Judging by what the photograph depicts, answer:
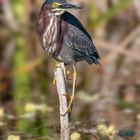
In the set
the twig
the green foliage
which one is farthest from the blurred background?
the twig

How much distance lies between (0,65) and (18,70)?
0.34 m

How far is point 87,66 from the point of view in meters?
4.93

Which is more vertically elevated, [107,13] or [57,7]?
[107,13]

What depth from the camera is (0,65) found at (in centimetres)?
502

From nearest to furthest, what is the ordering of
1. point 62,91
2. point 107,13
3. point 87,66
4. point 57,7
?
point 57,7 < point 62,91 < point 107,13 < point 87,66

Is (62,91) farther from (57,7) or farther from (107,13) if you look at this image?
(107,13)

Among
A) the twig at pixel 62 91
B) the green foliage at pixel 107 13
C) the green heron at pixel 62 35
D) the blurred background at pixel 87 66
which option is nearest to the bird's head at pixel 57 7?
the green heron at pixel 62 35

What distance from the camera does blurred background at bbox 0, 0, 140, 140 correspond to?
420 centimetres

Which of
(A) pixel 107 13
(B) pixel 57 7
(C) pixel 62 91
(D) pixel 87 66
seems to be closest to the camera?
(B) pixel 57 7

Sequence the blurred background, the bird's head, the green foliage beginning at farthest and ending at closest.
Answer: the green foliage
the blurred background
the bird's head

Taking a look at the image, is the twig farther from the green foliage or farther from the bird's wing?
the green foliage

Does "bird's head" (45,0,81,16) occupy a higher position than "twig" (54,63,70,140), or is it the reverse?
"bird's head" (45,0,81,16)

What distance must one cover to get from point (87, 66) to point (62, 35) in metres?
2.30

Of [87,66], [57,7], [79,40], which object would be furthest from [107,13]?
[57,7]
